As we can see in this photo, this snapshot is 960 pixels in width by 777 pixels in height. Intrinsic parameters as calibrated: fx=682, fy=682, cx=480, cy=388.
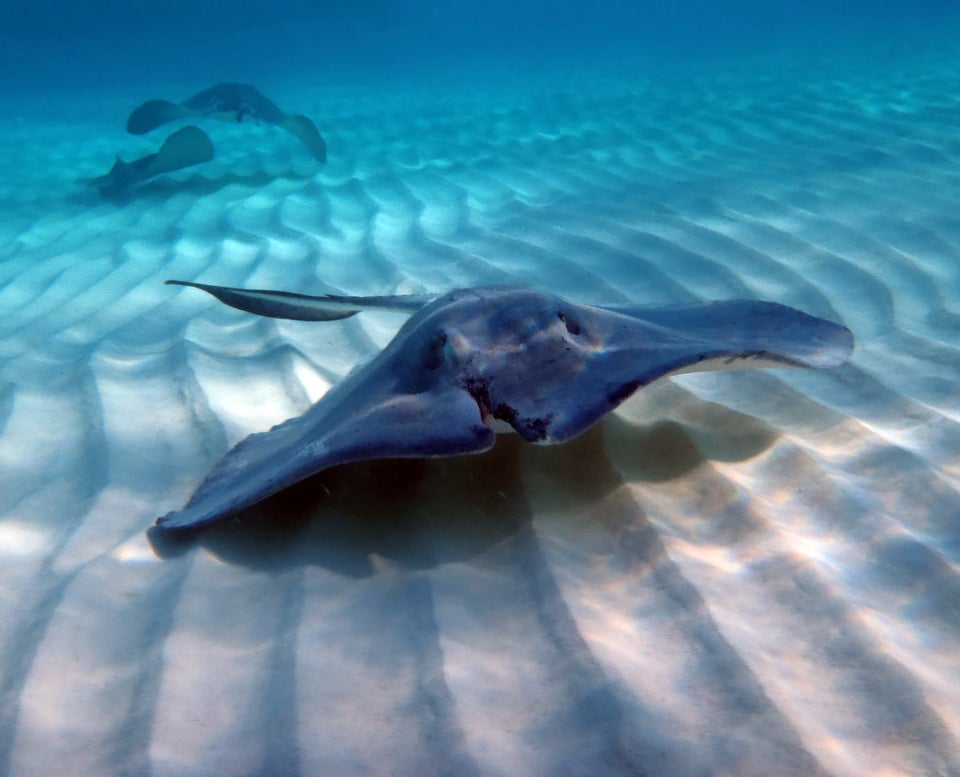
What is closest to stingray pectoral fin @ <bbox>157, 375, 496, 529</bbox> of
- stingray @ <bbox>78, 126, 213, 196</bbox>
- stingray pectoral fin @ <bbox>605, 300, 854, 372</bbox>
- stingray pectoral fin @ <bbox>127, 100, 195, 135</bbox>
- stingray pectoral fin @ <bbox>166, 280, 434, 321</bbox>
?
stingray pectoral fin @ <bbox>605, 300, 854, 372</bbox>

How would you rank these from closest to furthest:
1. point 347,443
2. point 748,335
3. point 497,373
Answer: point 347,443 < point 497,373 < point 748,335

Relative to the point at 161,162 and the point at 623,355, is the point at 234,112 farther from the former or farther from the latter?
the point at 623,355

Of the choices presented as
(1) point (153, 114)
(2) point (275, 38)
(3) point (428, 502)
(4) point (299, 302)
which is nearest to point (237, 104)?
(1) point (153, 114)

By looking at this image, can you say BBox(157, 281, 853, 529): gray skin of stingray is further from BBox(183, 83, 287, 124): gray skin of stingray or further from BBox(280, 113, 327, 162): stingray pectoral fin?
BBox(183, 83, 287, 124): gray skin of stingray

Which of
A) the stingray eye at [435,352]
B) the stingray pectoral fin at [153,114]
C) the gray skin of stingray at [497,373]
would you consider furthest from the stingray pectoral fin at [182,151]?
the stingray eye at [435,352]

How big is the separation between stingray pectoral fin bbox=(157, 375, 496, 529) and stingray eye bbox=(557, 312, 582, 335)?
488mm

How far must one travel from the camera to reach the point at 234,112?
30.6ft

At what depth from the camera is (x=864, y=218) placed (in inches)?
193

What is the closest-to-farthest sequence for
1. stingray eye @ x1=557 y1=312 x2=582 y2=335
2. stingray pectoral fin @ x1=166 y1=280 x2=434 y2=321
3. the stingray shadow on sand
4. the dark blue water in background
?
the stingray shadow on sand, stingray eye @ x1=557 y1=312 x2=582 y2=335, stingray pectoral fin @ x1=166 y1=280 x2=434 y2=321, the dark blue water in background

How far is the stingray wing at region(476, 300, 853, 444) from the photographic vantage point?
183 cm

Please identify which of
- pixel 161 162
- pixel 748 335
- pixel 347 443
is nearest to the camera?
pixel 347 443

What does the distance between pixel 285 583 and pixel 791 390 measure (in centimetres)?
224

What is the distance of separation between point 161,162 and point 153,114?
6.18 ft

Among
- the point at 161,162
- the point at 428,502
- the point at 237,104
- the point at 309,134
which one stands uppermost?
the point at 428,502
